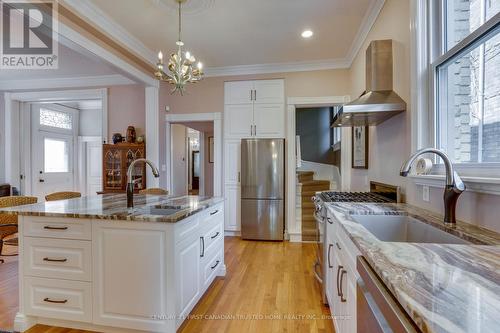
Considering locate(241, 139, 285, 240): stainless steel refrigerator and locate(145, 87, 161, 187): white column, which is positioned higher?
locate(145, 87, 161, 187): white column

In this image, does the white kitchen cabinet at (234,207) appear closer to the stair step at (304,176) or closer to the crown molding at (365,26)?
the stair step at (304,176)

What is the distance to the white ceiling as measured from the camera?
2.59 meters

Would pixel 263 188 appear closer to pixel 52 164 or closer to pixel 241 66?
pixel 241 66

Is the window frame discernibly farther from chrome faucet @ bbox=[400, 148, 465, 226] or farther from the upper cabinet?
the upper cabinet

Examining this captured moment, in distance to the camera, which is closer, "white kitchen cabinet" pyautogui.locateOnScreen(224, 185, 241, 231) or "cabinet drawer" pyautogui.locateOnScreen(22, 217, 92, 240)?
"cabinet drawer" pyautogui.locateOnScreen(22, 217, 92, 240)

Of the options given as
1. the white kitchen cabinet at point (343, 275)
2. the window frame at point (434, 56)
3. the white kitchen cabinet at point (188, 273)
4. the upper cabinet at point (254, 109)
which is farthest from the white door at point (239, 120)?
the window frame at point (434, 56)

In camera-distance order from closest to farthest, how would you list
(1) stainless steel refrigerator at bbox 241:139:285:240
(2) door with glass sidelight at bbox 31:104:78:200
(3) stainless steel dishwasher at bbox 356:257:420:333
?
(3) stainless steel dishwasher at bbox 356:257:420:333
(1) stainless steel refrigerator at bbox 241:139:285:240
(2) door with glass sidelight at bbox 31:104:78:200

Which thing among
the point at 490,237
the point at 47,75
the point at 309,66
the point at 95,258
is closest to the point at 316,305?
the point at 490,237

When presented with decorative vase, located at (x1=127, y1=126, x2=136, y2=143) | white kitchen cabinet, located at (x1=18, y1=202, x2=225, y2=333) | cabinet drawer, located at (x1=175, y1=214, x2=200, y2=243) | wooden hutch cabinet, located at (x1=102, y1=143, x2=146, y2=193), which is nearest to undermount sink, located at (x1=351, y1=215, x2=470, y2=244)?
cabinet drawer, located at (x1=175, y1=214, x2=200, y2=243)

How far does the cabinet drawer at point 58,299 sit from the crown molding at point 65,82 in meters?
3.68

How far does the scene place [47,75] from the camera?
4.47 metres

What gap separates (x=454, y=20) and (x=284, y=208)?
308 centimetres

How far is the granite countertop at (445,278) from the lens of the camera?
50cm

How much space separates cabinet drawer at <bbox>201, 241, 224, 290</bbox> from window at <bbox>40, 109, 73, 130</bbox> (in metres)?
5.32
